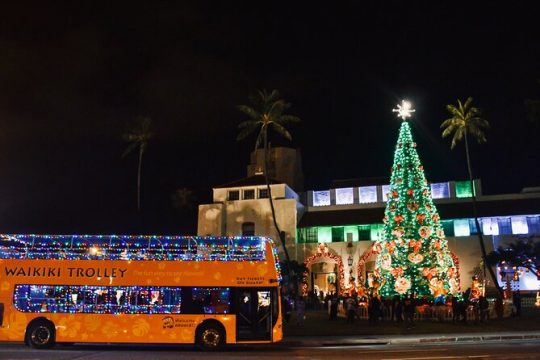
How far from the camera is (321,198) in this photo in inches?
2525

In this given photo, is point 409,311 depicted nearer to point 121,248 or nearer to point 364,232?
point 121,248

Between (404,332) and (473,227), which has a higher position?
(473,227)

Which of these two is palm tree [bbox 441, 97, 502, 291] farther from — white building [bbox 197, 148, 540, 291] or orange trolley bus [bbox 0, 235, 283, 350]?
orange trolley bus [bbox 0, 235, 283, 350]

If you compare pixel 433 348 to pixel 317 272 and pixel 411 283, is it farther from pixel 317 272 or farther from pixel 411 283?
pixel 317 272

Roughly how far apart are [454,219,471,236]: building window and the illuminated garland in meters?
36.6

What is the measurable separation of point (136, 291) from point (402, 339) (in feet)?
38.8

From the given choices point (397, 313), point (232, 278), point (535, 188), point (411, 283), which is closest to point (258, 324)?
point (232, 278)

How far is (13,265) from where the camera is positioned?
20.4 meters

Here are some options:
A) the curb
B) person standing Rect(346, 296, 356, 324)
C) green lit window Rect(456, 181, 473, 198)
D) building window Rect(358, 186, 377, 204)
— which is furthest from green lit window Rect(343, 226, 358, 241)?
the curb

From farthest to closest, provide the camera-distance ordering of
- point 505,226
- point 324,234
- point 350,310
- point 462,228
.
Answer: point 324,234, point 462,228, point 505,226, point 350,310

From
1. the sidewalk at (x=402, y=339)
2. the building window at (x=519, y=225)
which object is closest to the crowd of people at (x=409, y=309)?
the sidewalk at (x=402, y=339)

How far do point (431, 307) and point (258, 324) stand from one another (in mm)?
14582

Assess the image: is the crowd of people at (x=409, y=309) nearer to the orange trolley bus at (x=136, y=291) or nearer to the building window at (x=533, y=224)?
the orange trolley bus at (x=136, y=291)

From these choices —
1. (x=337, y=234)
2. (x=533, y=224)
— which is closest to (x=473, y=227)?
(x=533, y=224)
